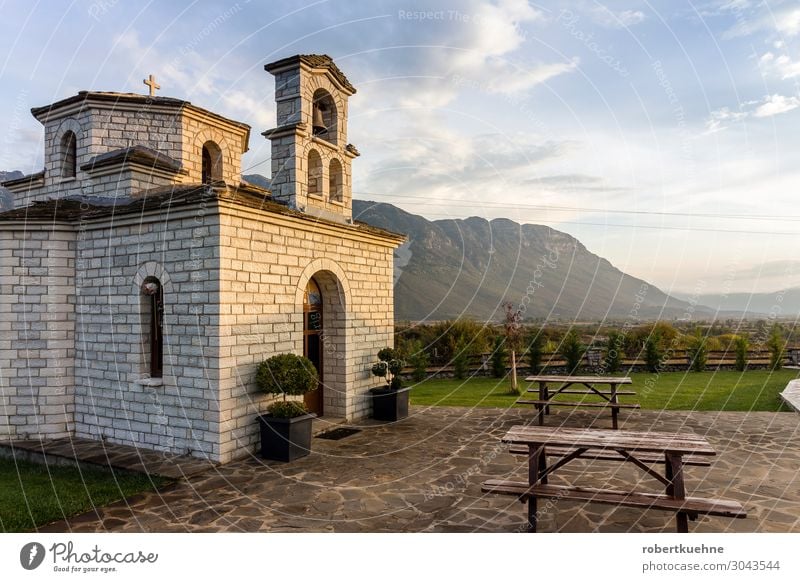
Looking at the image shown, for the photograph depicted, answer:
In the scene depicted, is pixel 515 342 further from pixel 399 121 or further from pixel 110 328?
pixel 110 328

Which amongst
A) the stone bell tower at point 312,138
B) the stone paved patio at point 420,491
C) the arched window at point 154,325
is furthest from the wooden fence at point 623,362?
the arched window at point 154,325

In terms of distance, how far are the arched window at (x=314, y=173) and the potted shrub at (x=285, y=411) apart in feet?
12.8

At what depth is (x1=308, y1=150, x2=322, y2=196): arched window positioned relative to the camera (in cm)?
1053

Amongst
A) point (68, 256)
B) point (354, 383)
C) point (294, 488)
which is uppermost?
point (68, 256)

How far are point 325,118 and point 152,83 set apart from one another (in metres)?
4.48

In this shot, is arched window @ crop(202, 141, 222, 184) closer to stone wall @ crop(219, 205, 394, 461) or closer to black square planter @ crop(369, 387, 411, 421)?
stone wall @ crop(219, 205, 394, 461)

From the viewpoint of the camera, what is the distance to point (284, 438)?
7859mm

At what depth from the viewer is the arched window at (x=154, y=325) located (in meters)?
8.74

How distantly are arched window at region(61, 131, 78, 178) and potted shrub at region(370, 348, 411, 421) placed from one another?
8.54 meters

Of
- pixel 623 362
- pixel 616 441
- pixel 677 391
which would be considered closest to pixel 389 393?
pixel 616 441

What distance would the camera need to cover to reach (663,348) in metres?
20.3

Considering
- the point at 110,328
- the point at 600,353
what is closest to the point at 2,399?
the point at 110,328

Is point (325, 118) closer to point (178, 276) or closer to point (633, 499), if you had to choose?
point (178, 276)
